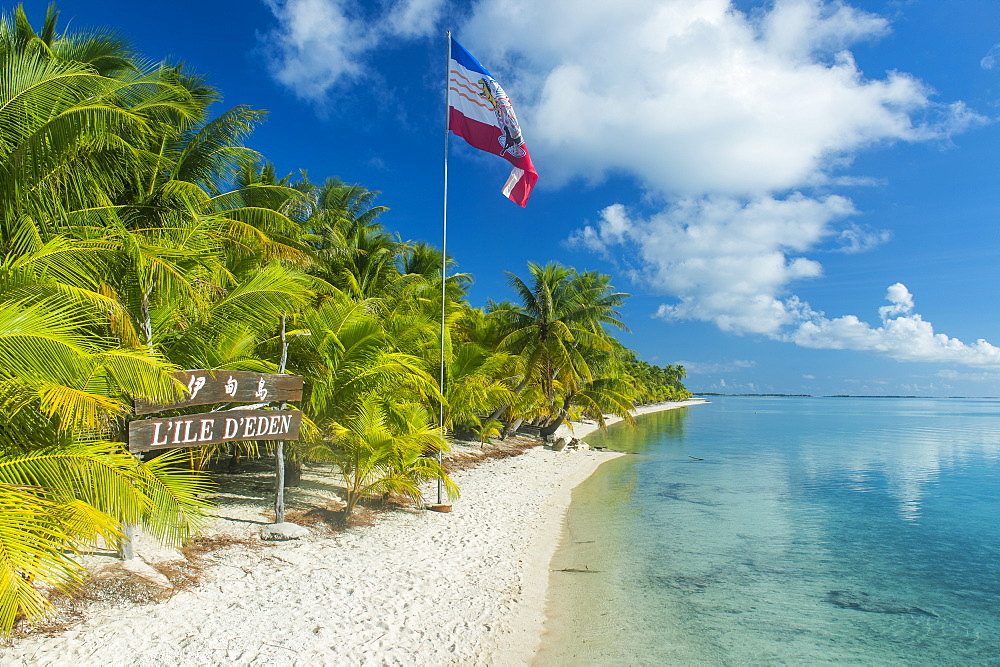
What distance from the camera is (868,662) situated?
6.03 metres

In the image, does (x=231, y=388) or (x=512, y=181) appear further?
(x=512, y=181)

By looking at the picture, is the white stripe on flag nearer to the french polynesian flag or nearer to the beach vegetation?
the french polynesian flag

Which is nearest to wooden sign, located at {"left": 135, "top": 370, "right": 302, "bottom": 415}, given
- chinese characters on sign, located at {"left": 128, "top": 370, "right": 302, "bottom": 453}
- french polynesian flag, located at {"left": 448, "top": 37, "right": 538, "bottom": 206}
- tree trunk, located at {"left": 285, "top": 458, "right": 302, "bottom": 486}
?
chinese characters on sign, located at {"left": 128, "top": 370, "right": 302, "bottom": 453}

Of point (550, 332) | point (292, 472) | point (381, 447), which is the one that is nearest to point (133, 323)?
point (381, 447)

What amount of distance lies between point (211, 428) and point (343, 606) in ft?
7.84

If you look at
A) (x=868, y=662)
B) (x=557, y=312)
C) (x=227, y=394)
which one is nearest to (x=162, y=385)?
(x=227, y=394)

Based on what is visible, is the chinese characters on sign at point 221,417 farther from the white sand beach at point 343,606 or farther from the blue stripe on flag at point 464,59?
the blue stripe on flag at point 464,59

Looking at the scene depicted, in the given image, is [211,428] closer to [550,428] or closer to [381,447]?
[381,447]

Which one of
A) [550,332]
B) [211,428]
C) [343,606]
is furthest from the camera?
[550,332]

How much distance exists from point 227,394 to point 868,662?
7.64 m

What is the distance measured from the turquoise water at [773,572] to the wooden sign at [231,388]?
14.1 feet

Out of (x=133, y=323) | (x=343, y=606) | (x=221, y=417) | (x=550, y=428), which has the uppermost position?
(x=133, y=323)

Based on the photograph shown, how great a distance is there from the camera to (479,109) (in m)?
10.5

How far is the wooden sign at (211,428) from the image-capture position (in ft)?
17.6
